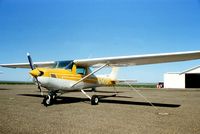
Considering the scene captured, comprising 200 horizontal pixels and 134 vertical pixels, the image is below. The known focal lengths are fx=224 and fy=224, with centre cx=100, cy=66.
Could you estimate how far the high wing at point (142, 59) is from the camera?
11.7 metres

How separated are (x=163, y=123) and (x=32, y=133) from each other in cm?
409

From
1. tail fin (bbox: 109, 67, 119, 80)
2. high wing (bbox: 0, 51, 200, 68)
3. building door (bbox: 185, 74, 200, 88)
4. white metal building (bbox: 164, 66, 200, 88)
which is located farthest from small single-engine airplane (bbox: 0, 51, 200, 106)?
building door (bbox: 185, 74, 200, 88)

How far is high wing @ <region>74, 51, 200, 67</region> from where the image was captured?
11703mm

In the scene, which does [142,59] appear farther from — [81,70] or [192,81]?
[192,81]

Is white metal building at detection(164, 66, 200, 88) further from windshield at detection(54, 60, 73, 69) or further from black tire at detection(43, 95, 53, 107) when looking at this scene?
black tire at detection(43, 95, 53, 107)

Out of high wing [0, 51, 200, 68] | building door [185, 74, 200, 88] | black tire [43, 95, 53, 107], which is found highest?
high wing [0, 51, 200, 68]

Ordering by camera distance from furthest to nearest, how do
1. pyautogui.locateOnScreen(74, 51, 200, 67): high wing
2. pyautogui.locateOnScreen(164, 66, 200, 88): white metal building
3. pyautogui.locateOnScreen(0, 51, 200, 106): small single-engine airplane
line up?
1. pyautogui.locateOnScreen(164, 66, 200, 88): white metal building
2. pyautogui.locateOnScreen(74, 51, 200, 67): high wing
3. pyautogui.locateOnScreen(0, 51, 200, 106): small single-engine airplane

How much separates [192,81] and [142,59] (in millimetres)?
52565

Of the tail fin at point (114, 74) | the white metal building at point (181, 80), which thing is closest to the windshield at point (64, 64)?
the tail fin at point (114, 74)

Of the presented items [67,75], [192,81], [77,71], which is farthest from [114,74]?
[192,81]

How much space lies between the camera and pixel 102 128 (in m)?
6.29

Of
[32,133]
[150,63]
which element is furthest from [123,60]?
[32,133]

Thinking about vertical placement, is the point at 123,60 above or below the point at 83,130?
above

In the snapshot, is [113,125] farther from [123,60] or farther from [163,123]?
[123,60]
